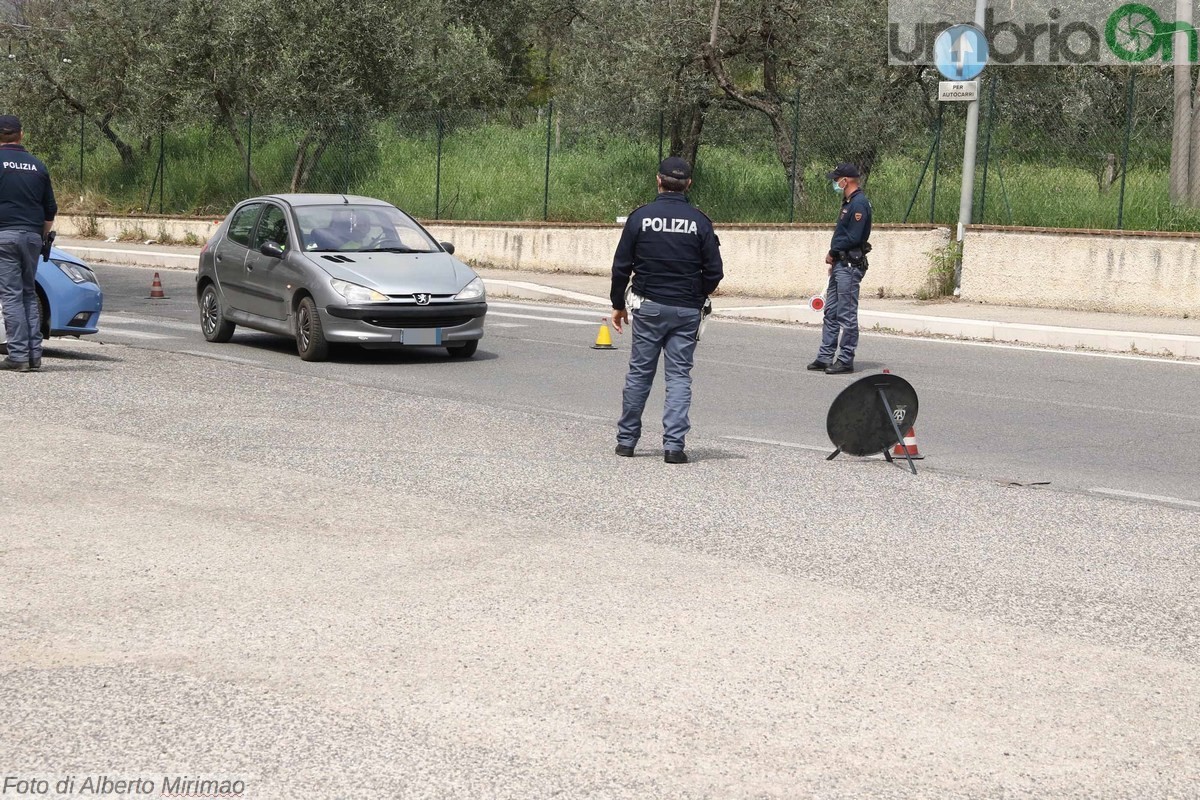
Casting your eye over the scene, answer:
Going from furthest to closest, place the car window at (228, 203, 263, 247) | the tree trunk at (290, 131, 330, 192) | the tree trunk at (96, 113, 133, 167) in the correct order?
the tree trunk at (96, 113, 133, 167)
the tree trunk at (290, 131, 330, 192)
the car window at (228, 203, 263, 247)

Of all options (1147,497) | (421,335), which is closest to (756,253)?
(421,335)

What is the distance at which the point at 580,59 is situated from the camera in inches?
1657

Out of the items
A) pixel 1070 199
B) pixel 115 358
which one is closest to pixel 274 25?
pixel 1070 199

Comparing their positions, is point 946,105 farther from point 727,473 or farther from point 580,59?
point 727,473

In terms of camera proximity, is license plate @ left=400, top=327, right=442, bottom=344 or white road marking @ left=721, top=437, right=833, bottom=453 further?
license plate @ left=400, top=327, right=442, bottom=344

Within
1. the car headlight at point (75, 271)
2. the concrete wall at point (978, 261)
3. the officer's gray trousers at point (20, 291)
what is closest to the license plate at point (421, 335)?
the car headlight at point (75, 271)

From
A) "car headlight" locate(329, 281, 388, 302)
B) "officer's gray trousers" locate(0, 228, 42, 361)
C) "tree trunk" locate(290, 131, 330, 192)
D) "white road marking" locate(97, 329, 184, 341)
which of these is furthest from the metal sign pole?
"tree trunk" locate(290, 131, 330, 192)

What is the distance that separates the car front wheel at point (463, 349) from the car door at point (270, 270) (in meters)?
1.64

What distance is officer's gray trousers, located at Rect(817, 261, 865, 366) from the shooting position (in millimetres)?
14555

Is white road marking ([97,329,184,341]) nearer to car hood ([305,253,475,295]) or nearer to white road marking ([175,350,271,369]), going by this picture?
white road marking ([175,350,271,369])

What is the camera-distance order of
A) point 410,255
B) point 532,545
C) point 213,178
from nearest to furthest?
point 532,545, point 410,255, point 213,178

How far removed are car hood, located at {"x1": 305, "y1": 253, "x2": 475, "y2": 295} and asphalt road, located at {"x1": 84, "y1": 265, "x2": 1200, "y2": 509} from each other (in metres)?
0.77

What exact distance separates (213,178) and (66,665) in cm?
3345

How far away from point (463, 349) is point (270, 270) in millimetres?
2029
